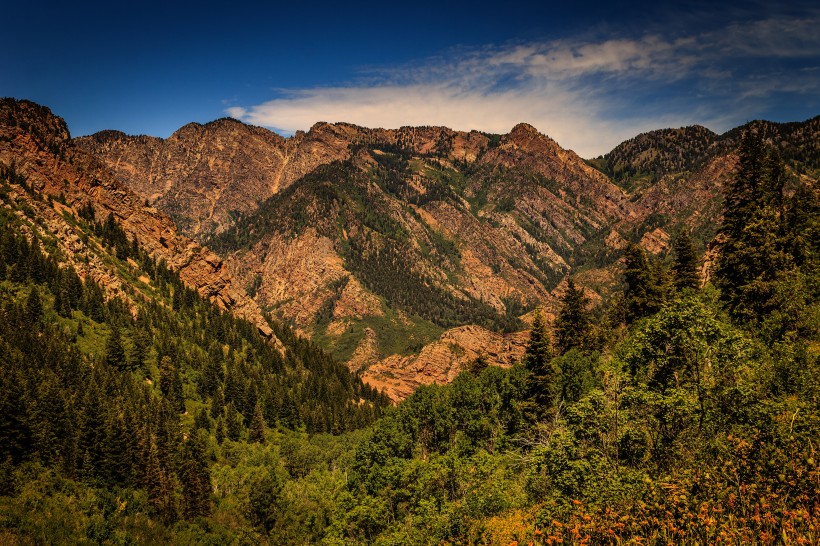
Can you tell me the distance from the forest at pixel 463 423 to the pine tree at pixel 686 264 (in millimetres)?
389

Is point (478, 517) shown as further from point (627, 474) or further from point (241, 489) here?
point (241, 489)

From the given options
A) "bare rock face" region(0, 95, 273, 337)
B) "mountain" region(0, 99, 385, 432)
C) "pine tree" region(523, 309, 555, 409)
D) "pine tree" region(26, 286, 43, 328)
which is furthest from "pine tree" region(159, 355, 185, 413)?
"pine tree" region(523, 309, 555, 409)

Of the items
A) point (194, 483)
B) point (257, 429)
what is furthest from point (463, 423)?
point (257, 429)

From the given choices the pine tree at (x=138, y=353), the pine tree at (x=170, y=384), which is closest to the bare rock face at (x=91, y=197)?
the pine tree at (x=138, y=353)

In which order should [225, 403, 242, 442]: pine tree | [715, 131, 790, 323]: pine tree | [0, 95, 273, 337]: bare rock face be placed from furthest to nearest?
[0, 95, 273, 337]: bare rock face → [225, 403, 242, 442]: pine tree → [715, 131, 790, 323]: pine tree

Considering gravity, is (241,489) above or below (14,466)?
below

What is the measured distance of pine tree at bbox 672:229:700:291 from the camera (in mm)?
78812

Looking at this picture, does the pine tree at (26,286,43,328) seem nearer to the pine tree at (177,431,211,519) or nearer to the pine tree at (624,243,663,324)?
the pine tree at (177,431,211,519)

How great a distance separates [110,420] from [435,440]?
59.9m

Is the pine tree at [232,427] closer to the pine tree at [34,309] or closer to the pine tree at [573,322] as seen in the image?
the pine tree at [34,309]

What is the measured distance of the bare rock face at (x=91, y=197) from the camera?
143625mm

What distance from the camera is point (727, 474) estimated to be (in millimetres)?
13984

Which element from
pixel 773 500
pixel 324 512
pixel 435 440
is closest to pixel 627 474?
pixel 773 500

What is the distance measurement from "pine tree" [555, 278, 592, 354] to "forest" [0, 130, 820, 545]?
0.45 metres
